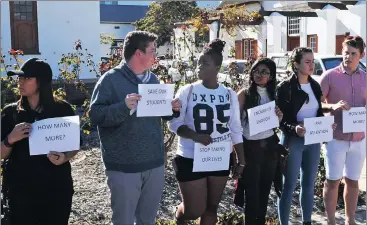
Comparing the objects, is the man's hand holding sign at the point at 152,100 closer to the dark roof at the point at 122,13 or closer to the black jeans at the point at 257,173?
the black jeans at the point at 257,173

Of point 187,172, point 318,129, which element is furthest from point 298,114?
point 187,172

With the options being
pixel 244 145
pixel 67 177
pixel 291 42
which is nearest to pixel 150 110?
pixel 67 177

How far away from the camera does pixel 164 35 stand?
114ft

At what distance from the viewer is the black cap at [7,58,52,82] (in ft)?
11.8

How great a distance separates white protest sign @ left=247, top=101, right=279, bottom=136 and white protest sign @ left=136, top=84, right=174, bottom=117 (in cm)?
92

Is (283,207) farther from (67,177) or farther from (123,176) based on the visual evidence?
(67,177)

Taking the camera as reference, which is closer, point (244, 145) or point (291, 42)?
point (244, 145)

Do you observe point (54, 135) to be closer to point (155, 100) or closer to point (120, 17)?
point (155, 100)

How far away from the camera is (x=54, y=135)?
3.66 m

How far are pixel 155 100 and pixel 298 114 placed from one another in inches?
67.1

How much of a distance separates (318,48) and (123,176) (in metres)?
23.6

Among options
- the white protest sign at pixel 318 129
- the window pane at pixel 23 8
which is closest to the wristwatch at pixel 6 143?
the white protest sign at pixel 318 129

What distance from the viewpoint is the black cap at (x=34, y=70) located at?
3.59 metres

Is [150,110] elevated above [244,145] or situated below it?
above
